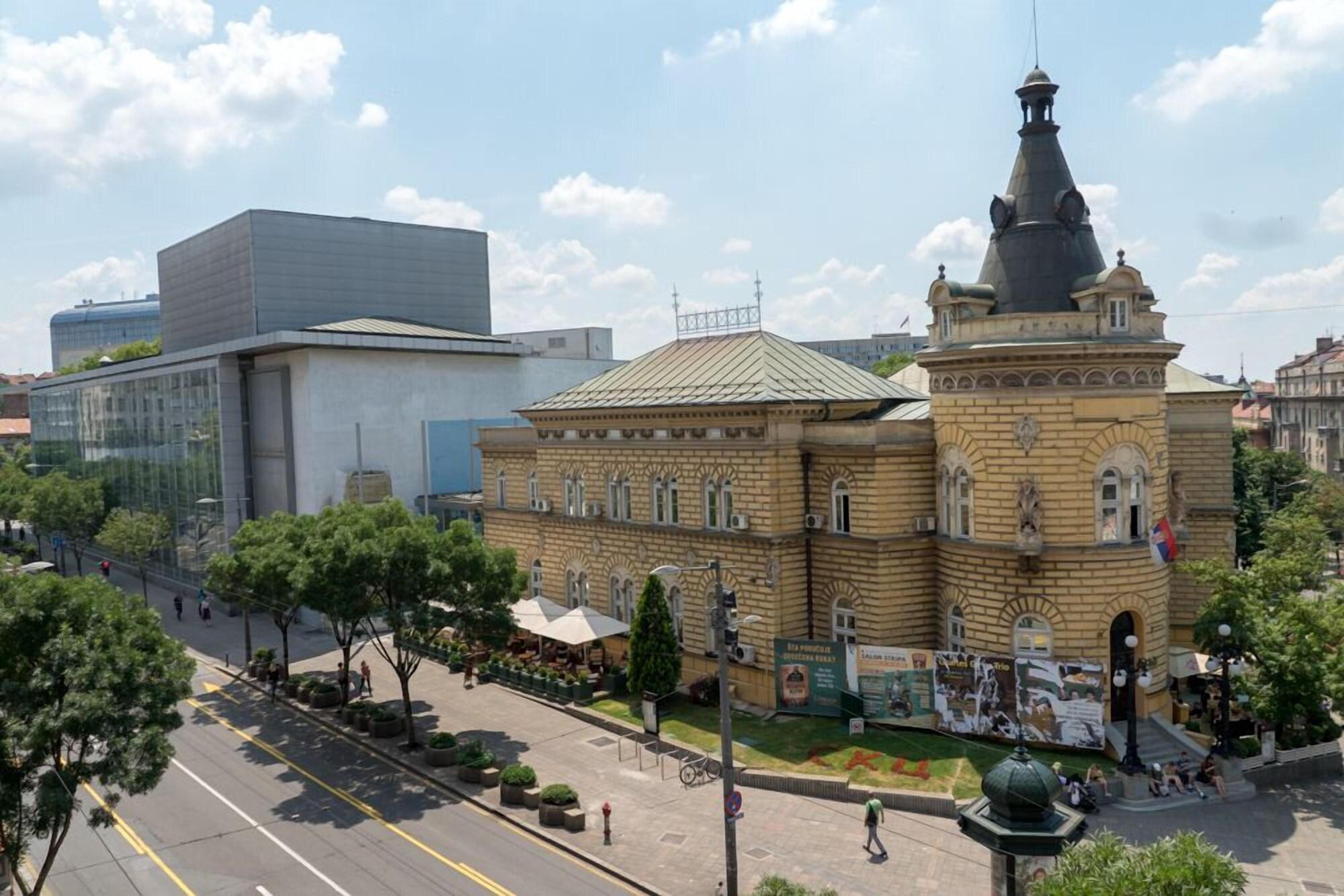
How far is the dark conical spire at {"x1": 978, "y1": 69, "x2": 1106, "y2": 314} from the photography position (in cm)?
3247

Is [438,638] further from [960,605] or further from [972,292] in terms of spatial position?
[972,292]

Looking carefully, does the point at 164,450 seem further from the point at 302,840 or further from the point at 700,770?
the point at 700,770

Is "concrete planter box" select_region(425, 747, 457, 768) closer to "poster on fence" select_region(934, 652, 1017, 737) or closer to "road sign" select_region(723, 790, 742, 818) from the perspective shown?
"road sign" select_region(723, 790, 742, 818)

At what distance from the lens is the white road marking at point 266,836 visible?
78.7 ft

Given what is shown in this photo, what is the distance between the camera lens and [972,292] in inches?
1289

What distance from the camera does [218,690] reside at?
43.0m

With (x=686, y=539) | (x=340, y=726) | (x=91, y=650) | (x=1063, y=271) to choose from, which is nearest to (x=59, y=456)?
(x=340, y=726)

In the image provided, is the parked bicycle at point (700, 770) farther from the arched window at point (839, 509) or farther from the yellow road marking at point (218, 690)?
the yellow road marking at point (218, 690)

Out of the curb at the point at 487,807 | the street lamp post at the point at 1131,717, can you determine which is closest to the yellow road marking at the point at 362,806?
the curb at the point at 487,807

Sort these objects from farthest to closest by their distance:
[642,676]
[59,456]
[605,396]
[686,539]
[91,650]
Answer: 1. [59,456]
2. [605,396]
3. [686,539]
4. [642,676]
5. [91,650]

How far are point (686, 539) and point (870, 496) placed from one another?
7999 millimetres

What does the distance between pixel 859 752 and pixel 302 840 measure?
1618cm

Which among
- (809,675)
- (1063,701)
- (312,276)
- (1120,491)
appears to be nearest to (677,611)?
(809,675)

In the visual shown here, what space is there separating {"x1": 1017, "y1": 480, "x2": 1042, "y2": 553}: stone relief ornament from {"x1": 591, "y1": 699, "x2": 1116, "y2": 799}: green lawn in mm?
6139
